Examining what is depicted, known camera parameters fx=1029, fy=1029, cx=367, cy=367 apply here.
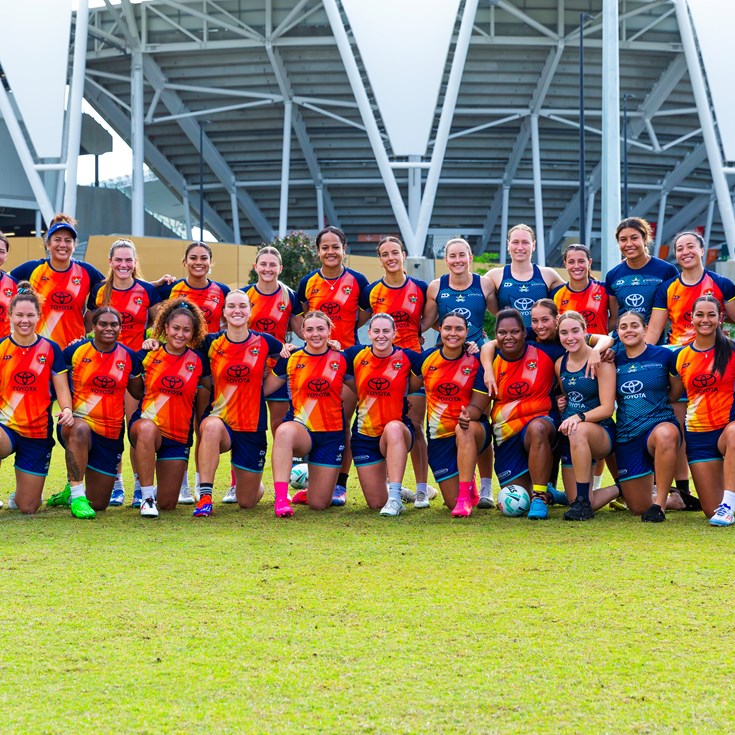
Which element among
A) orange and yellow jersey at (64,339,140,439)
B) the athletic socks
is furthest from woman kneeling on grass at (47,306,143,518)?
the athletic socks

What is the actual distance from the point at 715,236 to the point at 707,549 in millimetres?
49573

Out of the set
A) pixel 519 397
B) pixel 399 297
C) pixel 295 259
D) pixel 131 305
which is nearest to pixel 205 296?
pixel 131 305

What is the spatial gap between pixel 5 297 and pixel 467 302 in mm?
3662

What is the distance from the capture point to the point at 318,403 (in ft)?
24.4

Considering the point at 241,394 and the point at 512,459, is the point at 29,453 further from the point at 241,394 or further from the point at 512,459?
the point at 512,459

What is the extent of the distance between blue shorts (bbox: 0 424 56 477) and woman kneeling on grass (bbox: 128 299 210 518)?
0.63m

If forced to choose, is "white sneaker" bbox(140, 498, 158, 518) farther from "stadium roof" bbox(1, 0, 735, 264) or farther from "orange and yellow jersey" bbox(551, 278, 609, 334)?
"stadium roof" bbox(1, 0, 735, 264)

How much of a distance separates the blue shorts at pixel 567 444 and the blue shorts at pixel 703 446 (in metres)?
0.51

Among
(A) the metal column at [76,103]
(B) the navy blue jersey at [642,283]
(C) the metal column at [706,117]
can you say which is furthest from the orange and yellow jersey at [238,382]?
(C) the metal column at [706,117]

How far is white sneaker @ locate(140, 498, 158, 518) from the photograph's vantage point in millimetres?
7017

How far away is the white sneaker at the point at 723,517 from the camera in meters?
6.46

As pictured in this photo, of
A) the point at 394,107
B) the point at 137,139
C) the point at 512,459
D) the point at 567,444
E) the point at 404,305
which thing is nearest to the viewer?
the point at 567,444

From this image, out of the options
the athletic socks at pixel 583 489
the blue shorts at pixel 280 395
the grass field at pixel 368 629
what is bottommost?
the grass field at pixel 368 629

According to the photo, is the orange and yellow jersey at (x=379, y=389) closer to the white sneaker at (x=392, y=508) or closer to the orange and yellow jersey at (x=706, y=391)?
the white sneaker at (x=392, y=508)
